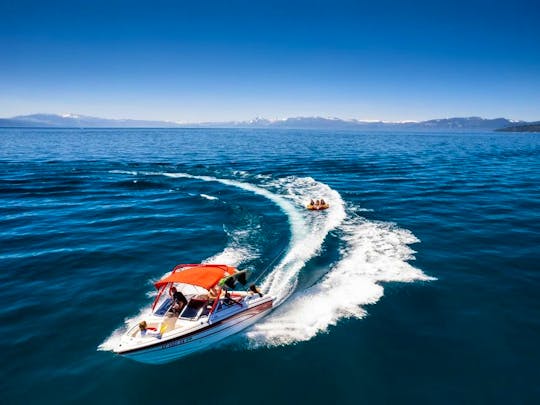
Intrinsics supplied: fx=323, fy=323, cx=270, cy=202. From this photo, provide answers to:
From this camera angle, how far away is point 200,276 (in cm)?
1922

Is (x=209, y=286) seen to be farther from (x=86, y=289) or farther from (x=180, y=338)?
(x=86, y=289)

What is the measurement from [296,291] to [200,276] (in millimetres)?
7799

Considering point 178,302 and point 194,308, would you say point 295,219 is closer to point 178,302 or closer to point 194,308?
point 194,308

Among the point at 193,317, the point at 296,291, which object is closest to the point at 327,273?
the point at 296,291

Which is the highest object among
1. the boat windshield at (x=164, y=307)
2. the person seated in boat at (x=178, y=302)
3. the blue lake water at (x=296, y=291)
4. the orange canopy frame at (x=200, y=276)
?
the orange canopy frame at (x=200, y=276)

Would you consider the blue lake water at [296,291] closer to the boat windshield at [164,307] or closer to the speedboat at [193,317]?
the speedboat at [193,317]

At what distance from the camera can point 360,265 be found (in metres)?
27.2

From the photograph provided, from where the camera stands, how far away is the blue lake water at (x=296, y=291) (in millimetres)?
15992

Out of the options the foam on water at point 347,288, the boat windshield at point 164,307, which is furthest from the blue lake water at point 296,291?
the boat windshield at point 164,307

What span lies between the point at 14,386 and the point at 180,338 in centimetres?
824

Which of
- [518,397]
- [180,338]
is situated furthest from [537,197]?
[180,338]

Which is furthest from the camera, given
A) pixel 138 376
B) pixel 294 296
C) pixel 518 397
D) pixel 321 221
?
pixel 321 221

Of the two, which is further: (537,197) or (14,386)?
(537,197)

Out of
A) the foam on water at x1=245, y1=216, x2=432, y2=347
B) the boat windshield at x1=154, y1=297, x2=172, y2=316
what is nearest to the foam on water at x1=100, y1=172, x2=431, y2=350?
the foam on water at x1=245, y1=216, x2=432, y2=347
